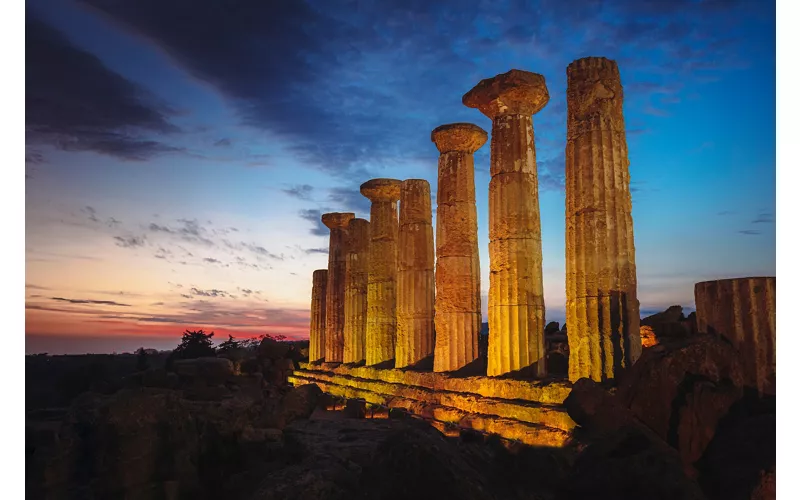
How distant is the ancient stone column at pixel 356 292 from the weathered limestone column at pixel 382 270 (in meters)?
1.87

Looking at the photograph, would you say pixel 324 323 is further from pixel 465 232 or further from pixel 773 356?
pixel 773 356

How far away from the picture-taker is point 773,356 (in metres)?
7.02

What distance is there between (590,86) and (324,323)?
20053 mm

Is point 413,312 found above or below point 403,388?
above

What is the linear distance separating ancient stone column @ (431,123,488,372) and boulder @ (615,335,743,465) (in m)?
7.42

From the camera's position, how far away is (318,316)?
28094 millimetres

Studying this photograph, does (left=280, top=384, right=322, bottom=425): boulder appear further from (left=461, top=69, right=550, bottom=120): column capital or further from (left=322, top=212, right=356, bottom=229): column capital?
(left=322, top=212, right=356, bottom=229): column capital

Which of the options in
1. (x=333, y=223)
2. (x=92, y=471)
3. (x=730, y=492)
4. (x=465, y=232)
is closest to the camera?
(x=730, y=492)

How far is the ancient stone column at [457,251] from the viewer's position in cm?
1490

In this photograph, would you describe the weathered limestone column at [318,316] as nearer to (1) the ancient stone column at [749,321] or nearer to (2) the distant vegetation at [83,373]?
(2) the distant vegetation at [83,373]

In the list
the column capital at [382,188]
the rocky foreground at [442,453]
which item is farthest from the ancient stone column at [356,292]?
the rocky foreground at [442,453]

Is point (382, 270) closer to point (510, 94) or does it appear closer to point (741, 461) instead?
point (510, 94)

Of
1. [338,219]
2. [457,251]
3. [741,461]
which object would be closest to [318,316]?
[338,219]
